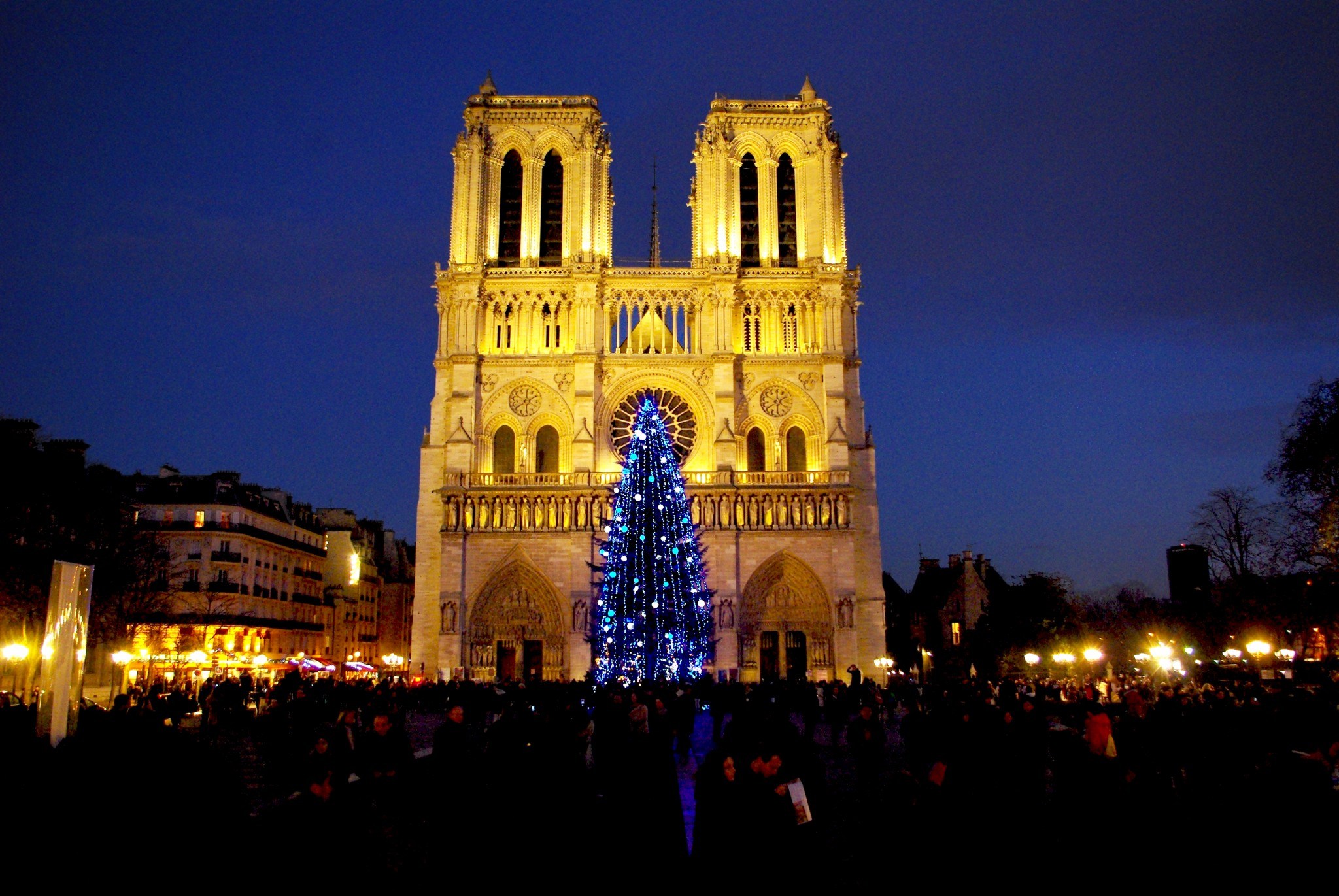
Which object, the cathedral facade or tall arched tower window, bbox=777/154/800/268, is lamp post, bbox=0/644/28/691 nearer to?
the cathedral facade

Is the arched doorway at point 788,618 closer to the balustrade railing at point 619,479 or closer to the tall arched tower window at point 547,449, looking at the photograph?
the balustrade railing at point 619,479

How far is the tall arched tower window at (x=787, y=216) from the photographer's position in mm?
43469

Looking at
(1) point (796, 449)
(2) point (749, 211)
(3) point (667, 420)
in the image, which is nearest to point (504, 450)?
(3) point (667, 420)

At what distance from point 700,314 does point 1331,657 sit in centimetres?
2282

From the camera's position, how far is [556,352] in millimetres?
41312

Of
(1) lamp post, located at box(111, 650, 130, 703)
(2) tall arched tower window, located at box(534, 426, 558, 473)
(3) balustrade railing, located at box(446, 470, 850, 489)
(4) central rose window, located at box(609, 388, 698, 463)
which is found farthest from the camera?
(2) tall arched tower window, located at box(534, 426, 558, 473)

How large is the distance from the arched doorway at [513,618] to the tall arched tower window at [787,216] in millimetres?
15434

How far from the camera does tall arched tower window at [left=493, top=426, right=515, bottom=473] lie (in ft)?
135

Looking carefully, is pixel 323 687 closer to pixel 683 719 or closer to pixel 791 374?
pixel 683 719

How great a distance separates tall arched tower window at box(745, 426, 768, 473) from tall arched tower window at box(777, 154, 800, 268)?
264 inches

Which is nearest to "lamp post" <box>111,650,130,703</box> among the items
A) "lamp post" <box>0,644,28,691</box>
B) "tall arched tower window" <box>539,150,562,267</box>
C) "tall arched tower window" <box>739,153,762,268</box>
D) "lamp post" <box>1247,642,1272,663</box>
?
"lamp post" <box>0,644,28,691</box>

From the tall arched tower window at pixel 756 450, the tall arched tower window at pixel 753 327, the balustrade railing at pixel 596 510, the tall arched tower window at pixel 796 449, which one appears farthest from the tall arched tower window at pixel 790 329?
the balustrade railing at pixel 596 510

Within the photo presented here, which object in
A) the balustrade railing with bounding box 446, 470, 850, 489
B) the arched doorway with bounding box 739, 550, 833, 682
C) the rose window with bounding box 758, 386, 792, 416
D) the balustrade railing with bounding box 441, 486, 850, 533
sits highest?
the rose window with bounding box 758, 386, 792, 416

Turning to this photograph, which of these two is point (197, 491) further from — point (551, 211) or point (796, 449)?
point (796, 449)
